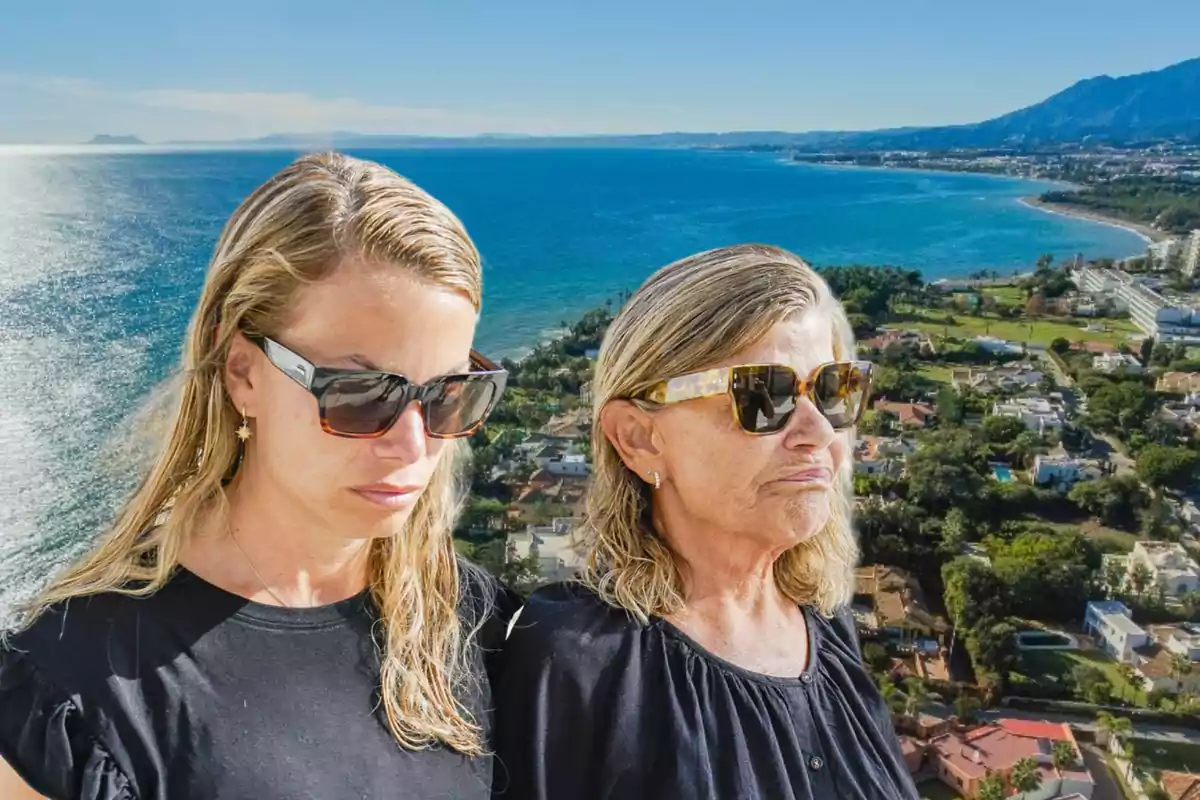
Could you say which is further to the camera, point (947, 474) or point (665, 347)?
point (947, 474)

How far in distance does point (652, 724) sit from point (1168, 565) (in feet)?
52.9

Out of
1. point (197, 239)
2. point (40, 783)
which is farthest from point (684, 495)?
point (197, 239)

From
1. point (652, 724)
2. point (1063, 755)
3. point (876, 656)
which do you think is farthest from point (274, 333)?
point (876, 656)

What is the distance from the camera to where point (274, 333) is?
100 cm

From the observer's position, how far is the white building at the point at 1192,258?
3509 cm

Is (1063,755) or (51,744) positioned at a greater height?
(51,744)

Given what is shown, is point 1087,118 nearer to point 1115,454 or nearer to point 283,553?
point 1115,454

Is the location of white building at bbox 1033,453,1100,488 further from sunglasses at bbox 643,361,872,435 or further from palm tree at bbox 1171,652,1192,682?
sunglasses at bbox 643,361,872,435

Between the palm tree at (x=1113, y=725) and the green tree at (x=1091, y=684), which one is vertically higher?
the palm tree at (x=1113, y=725)

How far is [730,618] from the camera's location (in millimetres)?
1263

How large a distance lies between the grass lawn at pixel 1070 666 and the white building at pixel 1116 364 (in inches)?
555

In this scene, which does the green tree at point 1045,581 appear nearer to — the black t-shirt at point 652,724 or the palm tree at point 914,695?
the palm tree at point 914,695

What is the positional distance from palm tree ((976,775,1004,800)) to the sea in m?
6.31

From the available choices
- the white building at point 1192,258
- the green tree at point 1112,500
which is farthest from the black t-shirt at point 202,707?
the white building at point 1192,258
